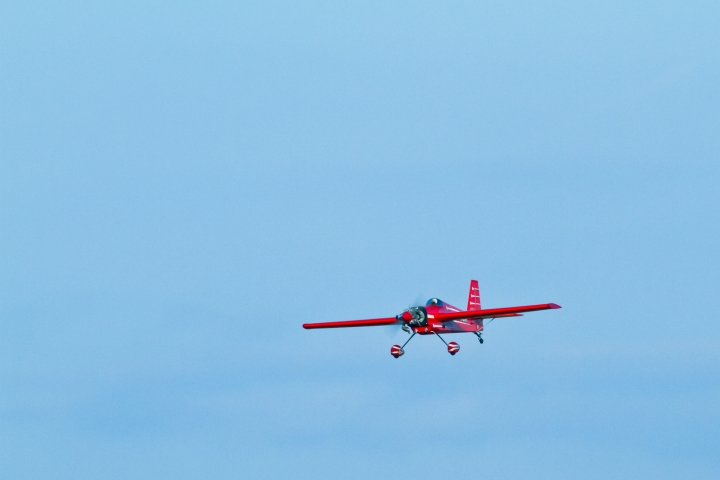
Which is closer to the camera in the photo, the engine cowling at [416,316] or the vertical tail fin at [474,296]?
the engine cowling at [416,316]

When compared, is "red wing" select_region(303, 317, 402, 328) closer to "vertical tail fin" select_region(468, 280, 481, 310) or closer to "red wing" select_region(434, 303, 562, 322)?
"red wing" select_region(434, 303, 562, 322)

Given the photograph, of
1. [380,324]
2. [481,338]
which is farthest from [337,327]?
[481,338]

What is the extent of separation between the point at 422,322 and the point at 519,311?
6.28m

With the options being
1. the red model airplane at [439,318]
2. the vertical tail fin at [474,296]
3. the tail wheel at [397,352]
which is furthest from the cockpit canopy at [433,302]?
the vertical tail fin at [474,296]

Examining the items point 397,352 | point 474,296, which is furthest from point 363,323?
point 474,296

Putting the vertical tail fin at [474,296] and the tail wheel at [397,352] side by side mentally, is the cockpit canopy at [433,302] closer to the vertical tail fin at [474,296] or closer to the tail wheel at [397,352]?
the tail wheel at [397,352]

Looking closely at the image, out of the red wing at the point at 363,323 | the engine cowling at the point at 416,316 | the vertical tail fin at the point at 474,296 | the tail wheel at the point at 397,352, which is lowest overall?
the tail wheel at the point at 397,352

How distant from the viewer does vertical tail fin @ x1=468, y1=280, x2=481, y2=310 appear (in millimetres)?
103000

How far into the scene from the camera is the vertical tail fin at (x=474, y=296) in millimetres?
103000

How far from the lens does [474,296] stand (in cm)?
10350

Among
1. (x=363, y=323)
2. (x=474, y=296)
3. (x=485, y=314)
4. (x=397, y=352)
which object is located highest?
(x=474, y=296)

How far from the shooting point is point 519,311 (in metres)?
91.3

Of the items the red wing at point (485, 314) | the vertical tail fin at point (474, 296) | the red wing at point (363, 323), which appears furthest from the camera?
the vertical tail fin at point (474, 296)

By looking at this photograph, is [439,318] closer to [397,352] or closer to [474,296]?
[397,352]
